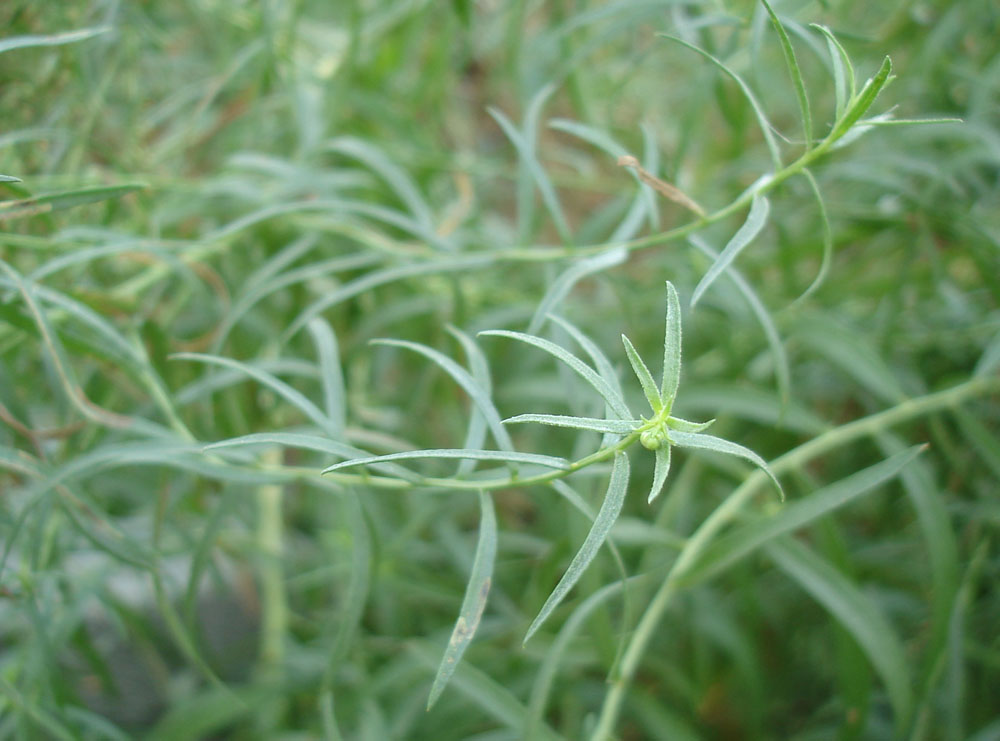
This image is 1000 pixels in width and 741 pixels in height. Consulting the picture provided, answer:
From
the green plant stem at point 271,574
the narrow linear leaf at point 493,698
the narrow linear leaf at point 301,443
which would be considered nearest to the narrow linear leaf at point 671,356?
the narrow linear leaf at point 301,443

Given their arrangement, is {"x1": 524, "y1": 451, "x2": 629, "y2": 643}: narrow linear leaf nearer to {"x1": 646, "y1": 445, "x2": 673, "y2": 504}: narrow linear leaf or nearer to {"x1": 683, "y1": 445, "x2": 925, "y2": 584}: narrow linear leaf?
{"x1": 646, "y1": 445, "x2": 673, "y2": 504}: narrow linear leaf

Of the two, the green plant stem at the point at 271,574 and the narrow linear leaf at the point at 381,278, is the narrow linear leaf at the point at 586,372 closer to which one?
the narrow linear leaf at the point at 381,278

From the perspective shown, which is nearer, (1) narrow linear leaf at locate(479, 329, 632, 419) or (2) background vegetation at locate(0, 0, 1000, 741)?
(1) narrow linear leaf at locate(479, 329, 632, 419)

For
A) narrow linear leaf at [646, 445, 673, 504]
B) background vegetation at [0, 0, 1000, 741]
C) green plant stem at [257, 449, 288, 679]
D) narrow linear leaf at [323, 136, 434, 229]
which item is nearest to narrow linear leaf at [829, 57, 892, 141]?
background vegetation at [0, 0, 1000, 741]

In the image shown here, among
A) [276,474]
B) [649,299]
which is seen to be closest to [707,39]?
[649,299]

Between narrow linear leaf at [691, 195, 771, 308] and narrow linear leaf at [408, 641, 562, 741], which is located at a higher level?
narrow linear leaf at [691, 195, 771, 308]

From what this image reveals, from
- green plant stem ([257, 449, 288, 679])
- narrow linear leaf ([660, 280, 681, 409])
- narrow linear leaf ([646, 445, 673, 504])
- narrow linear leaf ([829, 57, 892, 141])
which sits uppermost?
narrow linear leaf ([829, 57, 892, 141])
